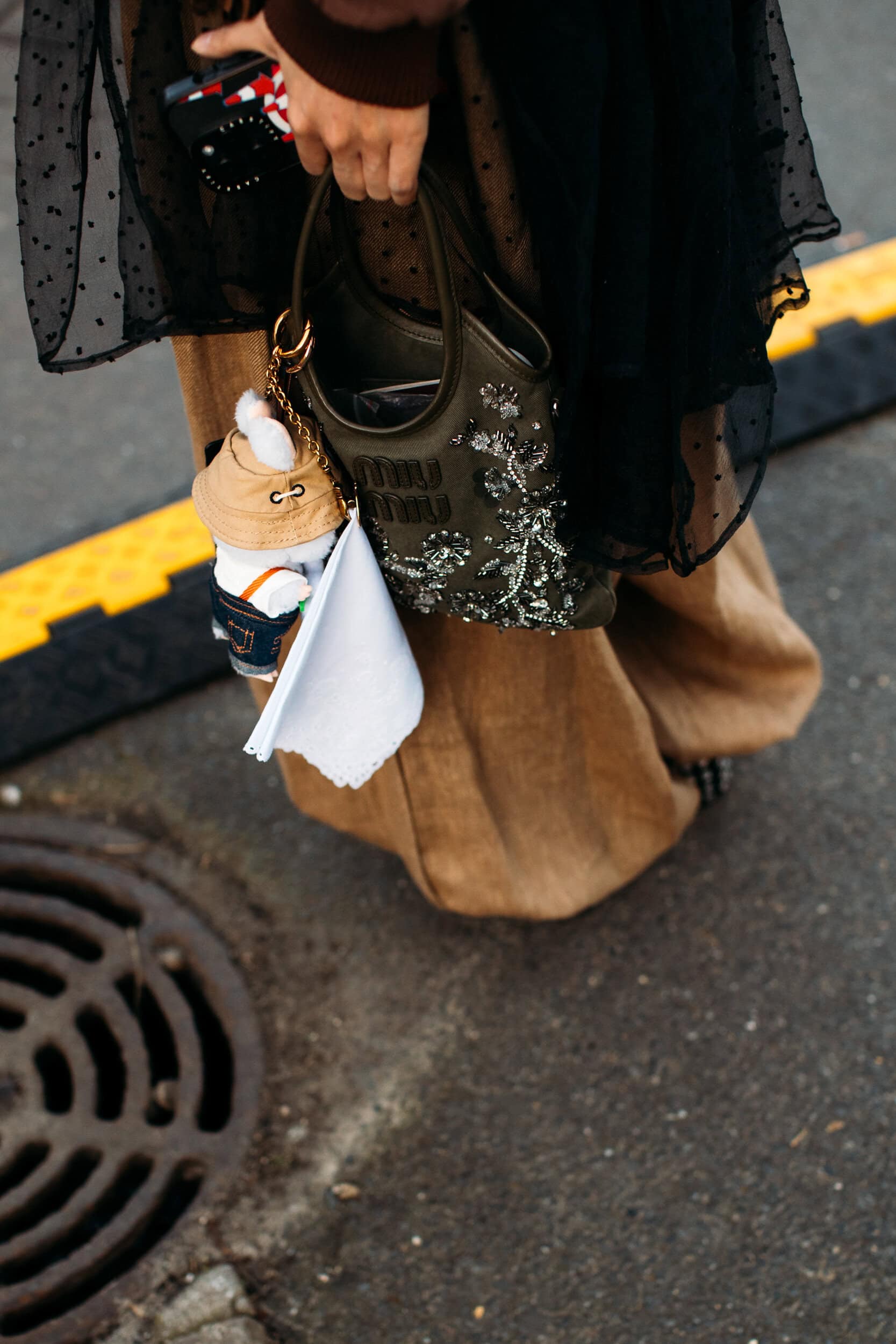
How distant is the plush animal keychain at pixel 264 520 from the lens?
113 cm

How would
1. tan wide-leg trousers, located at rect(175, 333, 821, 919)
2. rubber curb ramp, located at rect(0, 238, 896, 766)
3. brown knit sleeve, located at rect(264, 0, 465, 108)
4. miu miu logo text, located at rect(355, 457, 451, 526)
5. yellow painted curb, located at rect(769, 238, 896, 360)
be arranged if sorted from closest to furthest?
brown knit sleeve, located at rect(264, 0, 465, 108) → miu miu logo text, located at rect(355, 457, 451, 526) → tan wide-leg trousers, located at rect(175, 333, 821, 919) → rubber curb ramp, located at rect(0, 238, 896, 766) → yellow painted curb, located at rect(769, 238, 896, 360)

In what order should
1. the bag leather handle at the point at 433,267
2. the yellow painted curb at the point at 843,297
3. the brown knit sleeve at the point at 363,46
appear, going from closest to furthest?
the brown knit sleeve at the point at 363,46 < the bag leather handle at the point at 433,267 < the yellow painted curb at the point at 843,297

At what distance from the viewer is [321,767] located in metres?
1.30

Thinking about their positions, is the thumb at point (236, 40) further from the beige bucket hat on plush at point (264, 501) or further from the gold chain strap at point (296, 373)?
the beige bucket hat on plush at point (264, 501)

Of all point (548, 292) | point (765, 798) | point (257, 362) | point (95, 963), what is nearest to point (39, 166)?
point (257, 362)

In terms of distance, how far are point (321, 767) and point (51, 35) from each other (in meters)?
0.79

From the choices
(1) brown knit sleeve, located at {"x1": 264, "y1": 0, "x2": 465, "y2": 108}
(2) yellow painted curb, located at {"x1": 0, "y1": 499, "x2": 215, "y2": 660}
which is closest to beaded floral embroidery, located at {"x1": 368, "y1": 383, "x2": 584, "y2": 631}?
(1) brown knit sleeve, located at {"x1": 264, "y1": 0, "x2": 465, "y2": 108}

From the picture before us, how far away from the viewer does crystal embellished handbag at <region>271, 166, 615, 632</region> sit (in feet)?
3.41

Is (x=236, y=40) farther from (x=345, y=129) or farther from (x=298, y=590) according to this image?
(x=298, y=590)

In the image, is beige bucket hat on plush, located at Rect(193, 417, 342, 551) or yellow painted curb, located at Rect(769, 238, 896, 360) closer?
beige bucket hat on plush, located at Rect(193, 417, 342, 551)

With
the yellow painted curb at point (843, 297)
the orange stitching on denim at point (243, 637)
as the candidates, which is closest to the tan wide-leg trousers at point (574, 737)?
Answer: the orange stitching on denim at point (243, 637)

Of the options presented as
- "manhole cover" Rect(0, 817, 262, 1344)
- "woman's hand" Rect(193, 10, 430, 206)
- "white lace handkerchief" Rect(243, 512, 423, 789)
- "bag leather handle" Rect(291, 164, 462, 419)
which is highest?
"woman's hand" Rect(193, 10, 430, 206)

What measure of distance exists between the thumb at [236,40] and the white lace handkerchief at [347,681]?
44 cm

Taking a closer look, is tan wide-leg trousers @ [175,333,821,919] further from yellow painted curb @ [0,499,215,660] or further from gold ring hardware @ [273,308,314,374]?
yellow painted curb @ [0,499,215,660]
